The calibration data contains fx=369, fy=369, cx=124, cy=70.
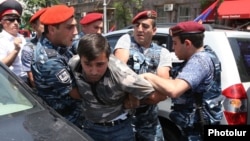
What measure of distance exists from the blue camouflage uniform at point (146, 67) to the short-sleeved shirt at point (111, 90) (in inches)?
20.3

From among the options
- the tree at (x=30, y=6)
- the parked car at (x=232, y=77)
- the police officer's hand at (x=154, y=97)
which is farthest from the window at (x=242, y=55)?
the tree at (x=30, y=6)

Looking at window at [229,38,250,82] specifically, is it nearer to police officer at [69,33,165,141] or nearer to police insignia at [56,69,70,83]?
police officer at [69,33,165,141]

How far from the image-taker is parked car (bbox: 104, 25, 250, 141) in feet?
10.7

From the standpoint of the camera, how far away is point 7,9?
377cm

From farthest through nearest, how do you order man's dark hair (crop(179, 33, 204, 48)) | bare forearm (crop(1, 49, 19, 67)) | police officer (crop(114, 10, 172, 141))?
bare forearm (crop(1, 49, 19, 67)), police officer (crop(114, 10, 172, 141)), man's dark hair (crop(179, 33, 204, 48))

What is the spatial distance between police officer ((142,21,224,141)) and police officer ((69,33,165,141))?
1.30 ft

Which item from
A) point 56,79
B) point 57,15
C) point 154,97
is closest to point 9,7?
point 57,15

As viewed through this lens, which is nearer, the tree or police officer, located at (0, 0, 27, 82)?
police officer, located at (0, 0, 27, 82)

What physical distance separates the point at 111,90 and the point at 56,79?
0.35 metres

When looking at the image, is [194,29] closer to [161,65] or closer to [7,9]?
[161,65]

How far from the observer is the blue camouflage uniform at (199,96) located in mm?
2506

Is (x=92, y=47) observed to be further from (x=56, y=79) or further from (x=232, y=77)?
(x=232, y=77)

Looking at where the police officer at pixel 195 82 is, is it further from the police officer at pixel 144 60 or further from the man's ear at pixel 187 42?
the police officer at pixel 144 60

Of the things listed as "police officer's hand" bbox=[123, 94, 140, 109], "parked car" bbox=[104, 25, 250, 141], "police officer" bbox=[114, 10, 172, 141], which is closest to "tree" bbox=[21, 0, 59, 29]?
"parked car" bbox=[104, 25, 250, 141]
